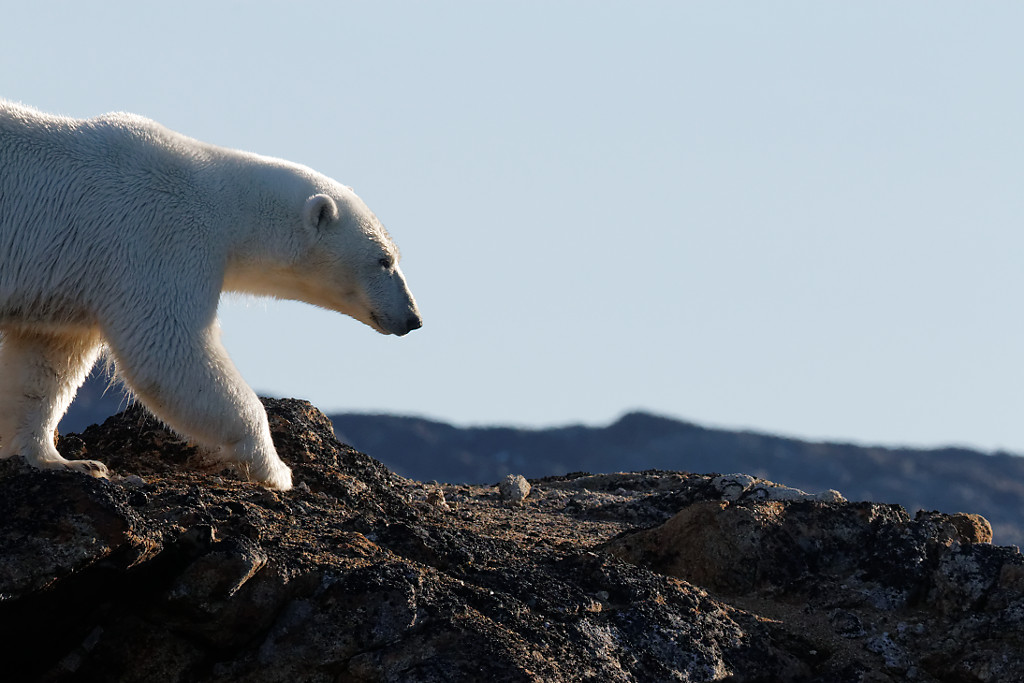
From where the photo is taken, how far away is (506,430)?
5482 inches

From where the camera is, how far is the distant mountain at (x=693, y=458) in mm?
118938

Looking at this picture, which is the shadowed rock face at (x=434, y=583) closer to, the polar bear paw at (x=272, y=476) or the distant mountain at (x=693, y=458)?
the polar bear paw at (x=272, y=476)

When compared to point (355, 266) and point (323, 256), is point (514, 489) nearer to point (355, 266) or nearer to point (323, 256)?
point (355, 266)

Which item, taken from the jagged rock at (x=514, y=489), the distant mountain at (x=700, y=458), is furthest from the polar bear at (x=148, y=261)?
the distant mountain at (x=700, y=458)

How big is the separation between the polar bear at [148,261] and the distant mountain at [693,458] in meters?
107

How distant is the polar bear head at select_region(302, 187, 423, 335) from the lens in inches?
318

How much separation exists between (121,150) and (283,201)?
970mm

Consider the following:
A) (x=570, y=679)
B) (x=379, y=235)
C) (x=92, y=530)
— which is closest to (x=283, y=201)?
(x=379, y=235)

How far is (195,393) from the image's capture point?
7.09 meters

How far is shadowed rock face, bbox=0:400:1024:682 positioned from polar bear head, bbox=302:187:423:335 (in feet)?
2.78

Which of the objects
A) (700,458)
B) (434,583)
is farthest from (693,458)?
(434,583)

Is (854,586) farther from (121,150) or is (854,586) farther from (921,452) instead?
(921,452)

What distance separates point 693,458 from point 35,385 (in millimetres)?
122397

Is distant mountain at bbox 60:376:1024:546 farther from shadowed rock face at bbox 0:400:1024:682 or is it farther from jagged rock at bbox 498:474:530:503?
shadowed rock face at bbox 0:400:1024:682
